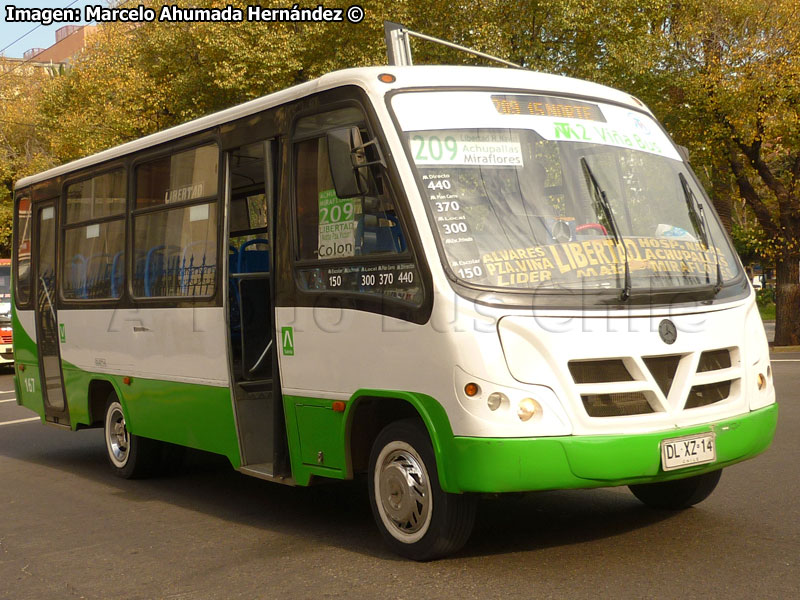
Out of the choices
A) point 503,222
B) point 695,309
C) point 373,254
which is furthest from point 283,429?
point 695,309

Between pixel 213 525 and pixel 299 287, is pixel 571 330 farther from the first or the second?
pixel 213 525

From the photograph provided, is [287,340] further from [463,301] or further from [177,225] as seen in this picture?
[177,225]

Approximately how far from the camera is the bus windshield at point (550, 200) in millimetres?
5676

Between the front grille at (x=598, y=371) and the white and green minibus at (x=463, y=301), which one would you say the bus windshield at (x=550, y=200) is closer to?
the white and green minibus at (x=463, y=301)

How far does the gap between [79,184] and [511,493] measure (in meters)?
5.95

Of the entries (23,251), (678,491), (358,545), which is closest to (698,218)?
(678,491)

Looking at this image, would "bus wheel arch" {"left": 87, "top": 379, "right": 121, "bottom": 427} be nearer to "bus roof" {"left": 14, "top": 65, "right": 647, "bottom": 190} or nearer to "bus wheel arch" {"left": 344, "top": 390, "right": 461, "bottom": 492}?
"bus roof" {"left": 14, "top": 65, "right": 647, "bottom": 190}

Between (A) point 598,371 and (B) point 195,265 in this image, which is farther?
(B) point 195,265

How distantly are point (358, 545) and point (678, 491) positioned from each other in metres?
2.05

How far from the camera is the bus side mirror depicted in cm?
595

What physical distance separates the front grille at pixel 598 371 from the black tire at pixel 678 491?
1320mm

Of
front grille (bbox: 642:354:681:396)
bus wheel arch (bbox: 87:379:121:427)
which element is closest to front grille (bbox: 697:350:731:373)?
front grille (bbox: 642:354:681:396)

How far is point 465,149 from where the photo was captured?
5.93 metres

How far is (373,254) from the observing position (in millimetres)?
5977
